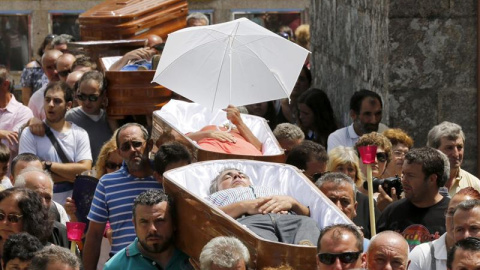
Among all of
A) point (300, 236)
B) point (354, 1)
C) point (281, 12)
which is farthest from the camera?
point (281, 12)

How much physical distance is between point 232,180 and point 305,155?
1.42 meters

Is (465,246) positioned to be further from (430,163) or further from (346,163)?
(346,163)

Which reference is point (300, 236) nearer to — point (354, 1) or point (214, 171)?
point (214, 171)

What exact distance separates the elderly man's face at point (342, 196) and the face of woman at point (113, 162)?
7.30 feet

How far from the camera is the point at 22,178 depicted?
10.1 m

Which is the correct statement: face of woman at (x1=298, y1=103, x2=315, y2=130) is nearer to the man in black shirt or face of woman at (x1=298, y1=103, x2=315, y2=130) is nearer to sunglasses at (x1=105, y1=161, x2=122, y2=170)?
sunglasses at (x1=105, y1=161, x2=122, y2=170)

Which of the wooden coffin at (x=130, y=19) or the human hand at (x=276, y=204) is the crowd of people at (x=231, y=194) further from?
the wooden coffin at (x=130, y=19)

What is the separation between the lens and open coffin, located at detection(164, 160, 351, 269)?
804cm

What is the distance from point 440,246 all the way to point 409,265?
0.24 metres

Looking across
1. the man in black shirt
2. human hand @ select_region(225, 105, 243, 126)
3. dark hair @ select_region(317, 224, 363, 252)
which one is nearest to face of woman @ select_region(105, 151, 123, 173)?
human hand @ select_region(225, 105, 243, 126)

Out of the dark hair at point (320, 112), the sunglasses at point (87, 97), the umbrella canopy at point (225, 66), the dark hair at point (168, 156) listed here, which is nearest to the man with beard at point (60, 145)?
the sunglasses at point (87, 97)

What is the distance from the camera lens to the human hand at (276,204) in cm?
881

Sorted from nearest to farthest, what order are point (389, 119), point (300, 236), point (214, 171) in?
point (300, 236), point (214, 171), point (389, 119)

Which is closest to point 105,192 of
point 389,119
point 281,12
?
point 389,119
